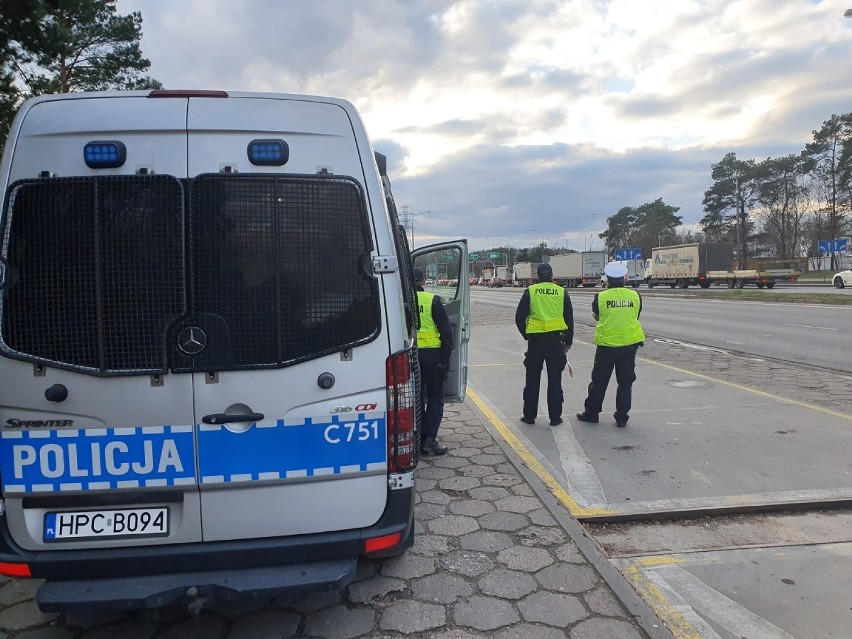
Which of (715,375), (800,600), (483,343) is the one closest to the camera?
(800,600)

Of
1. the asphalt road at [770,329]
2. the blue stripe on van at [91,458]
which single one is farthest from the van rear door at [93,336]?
the asphalt road at [770,329]

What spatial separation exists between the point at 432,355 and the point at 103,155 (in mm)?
3177

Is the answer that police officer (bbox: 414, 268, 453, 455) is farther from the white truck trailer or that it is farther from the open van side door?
the white truck trailer

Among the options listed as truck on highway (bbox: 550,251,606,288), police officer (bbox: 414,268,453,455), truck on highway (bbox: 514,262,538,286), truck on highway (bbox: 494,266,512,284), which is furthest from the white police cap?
truck on highway (bbox: 494,266,512,284)

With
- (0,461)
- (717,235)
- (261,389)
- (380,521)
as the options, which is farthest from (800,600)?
(717,235)

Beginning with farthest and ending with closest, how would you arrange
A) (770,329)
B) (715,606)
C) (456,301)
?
1. (770,329)
2. (456,301)
3. (715,606)

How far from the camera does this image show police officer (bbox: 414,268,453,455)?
193 inches

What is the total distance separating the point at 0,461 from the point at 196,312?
0.99 meters

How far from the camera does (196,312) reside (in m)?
2.36

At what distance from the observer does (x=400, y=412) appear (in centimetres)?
257

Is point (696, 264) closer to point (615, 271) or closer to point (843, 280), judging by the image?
point (843, 280)

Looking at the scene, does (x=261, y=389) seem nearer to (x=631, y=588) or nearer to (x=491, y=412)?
(x=631, y=588)

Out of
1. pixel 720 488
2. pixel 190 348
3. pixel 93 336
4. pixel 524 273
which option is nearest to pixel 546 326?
pixel 720 488

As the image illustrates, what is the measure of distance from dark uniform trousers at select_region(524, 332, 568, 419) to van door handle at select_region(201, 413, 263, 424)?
3903mm
